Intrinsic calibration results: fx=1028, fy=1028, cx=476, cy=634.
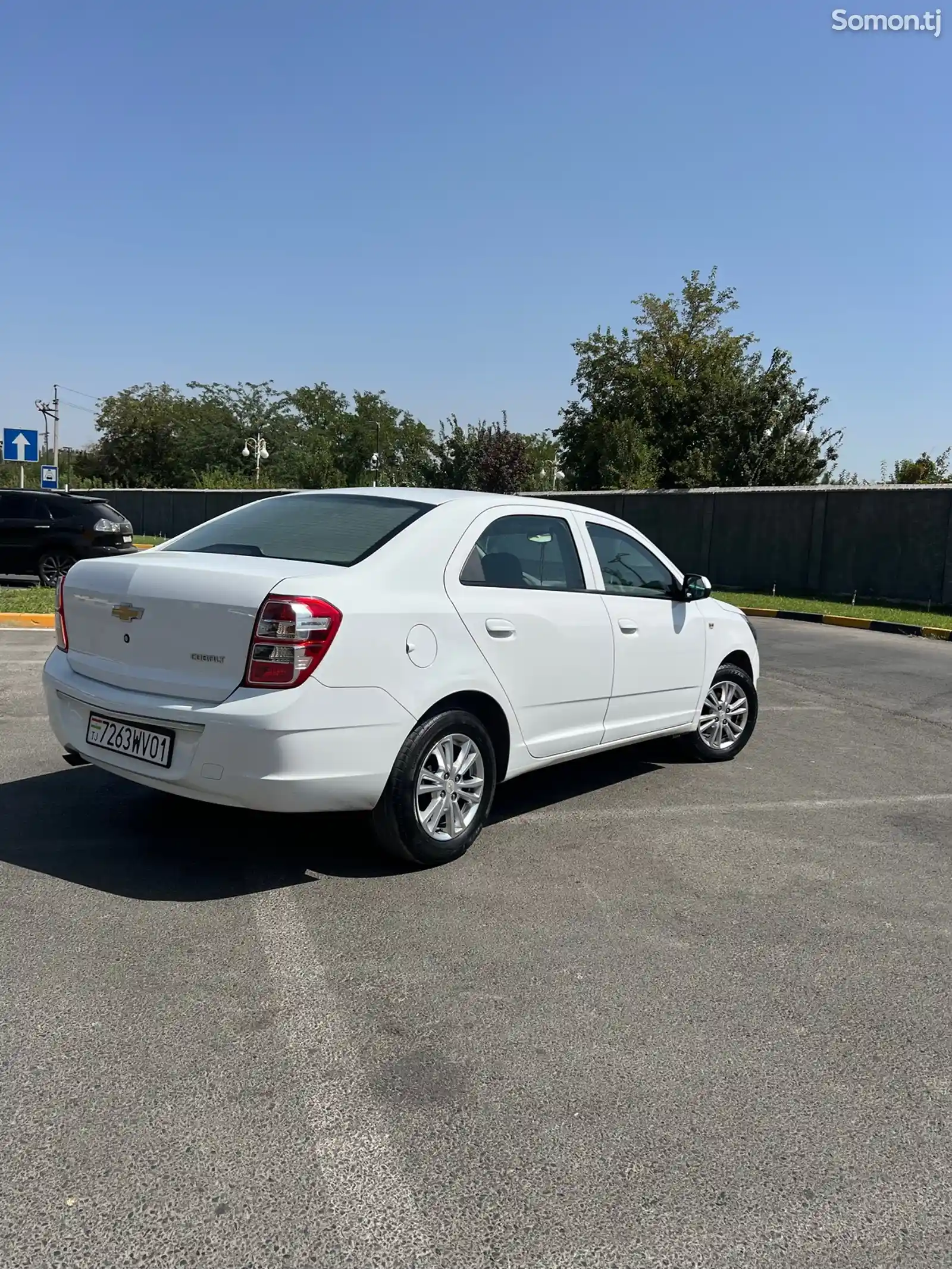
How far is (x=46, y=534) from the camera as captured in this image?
1527 cm

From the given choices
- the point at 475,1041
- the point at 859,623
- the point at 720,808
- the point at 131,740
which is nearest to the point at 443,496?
the point at 131,740

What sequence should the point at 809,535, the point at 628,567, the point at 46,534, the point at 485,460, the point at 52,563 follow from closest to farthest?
the point at 628,567 < the point at 46,534 < the point at 52,563 < the point at 809,535 < the point at 485,460

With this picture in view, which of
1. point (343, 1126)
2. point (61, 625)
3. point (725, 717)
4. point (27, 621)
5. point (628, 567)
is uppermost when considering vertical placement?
point (628, 567)

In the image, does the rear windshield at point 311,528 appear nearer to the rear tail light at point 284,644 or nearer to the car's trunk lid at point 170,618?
the car's trunk lid at point 170,618

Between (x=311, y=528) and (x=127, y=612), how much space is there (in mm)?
922

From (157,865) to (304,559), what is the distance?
1.47 metres

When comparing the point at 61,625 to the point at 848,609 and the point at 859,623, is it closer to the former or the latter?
the point at 859,623

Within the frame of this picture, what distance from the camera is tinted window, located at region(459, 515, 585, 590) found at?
192 inches

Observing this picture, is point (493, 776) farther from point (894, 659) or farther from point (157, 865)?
point (894, 659)

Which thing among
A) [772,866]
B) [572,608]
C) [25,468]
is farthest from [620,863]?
[25,468]

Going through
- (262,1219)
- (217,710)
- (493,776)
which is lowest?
(262,1219)

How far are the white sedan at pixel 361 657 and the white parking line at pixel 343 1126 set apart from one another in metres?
0.76

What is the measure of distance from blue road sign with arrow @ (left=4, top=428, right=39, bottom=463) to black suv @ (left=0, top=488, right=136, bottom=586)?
2.52m

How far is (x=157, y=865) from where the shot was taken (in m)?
4.45
